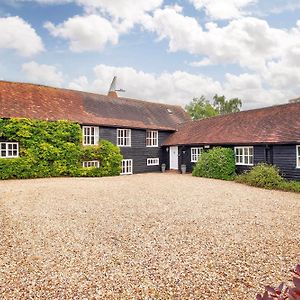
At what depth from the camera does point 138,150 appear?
23281 mm

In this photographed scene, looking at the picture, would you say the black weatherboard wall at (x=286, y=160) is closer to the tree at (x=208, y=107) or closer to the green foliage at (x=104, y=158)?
the green foliage at (x=104, y=158)

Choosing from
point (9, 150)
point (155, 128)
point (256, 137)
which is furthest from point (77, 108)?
point (256, 137)

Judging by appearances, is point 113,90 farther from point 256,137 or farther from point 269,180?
point 269,180

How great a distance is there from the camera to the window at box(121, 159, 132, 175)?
22.5 meters

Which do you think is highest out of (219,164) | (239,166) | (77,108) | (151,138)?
(77,108)

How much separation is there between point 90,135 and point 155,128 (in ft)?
21.0

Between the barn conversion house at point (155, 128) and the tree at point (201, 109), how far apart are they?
21486 millimetres

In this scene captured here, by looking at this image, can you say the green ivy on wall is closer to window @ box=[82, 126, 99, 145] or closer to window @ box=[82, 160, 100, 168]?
window @ box=[82, 160, 100, 168]

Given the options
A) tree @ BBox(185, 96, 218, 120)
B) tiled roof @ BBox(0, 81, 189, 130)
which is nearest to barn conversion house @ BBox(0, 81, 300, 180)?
tiled roof @ BBox(0, 81, 189, 130)

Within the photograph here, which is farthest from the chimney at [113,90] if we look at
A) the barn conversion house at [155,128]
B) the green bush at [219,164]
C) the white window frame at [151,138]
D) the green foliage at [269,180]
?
the green foliage at [269,180]

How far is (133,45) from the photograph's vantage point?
1482 cm

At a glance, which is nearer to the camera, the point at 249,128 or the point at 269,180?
the point at 269,180

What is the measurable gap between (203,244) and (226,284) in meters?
1.63

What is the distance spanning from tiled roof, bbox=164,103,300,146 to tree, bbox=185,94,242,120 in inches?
995
